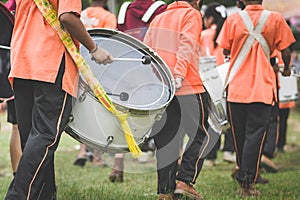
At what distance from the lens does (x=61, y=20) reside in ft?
11.5

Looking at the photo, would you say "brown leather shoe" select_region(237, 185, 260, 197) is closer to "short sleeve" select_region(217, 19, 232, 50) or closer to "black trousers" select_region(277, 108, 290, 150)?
"short sleeve" select_region(217, 19, 232, 50)

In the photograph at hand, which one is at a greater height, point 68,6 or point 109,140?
point 68,6

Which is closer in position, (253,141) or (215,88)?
(253,141)

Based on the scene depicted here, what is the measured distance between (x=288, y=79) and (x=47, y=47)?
13.9 feet

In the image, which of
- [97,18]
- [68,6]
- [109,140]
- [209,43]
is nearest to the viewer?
[68,6]

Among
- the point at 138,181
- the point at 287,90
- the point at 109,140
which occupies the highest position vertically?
the point at 109,140

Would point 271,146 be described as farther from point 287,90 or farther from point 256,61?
point 256,61

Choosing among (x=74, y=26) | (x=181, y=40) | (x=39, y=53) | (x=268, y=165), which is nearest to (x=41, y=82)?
(x=39, y=53)

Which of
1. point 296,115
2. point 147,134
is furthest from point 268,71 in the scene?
point 296,115

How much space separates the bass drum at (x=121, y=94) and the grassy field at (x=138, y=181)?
824mm

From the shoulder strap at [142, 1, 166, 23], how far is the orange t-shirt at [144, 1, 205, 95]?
702 millimetres

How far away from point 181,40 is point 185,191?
1.12 m

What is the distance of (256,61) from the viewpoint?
5.41 m

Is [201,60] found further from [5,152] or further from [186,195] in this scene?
[5,152]
